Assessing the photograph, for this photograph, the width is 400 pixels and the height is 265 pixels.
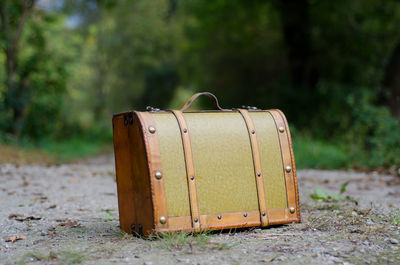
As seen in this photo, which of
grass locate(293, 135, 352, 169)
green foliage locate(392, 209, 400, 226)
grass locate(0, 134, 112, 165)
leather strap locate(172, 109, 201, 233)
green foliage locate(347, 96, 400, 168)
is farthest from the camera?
grass locate(0, 134, 112, 165)

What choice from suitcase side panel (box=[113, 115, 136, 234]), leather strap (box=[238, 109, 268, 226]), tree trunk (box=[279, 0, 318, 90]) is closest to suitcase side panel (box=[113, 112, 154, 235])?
suitcase side panel (box=[113, 115, 136, 234])

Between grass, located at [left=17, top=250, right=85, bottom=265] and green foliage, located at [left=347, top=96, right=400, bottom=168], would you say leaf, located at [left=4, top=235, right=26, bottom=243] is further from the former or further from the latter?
green foliage, located at [left=347, top=96, right=400, bottom=168]

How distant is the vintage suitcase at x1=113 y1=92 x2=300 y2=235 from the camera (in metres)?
2.91

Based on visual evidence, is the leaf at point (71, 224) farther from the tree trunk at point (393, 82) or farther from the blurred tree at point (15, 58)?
the blurred tree at point (15, 58)

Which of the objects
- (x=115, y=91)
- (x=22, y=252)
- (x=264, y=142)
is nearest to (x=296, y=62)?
(x=264, y=142)

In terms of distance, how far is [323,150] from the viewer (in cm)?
931

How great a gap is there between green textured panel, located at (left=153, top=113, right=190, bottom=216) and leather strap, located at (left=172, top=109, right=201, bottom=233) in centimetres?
2

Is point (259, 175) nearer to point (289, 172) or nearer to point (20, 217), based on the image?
point (289, 172)

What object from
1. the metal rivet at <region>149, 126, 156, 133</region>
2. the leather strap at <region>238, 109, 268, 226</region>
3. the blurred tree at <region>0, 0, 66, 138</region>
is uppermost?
the blurred tree at <region>0, 0, 66, 138</region>

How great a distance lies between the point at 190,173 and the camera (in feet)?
9.89

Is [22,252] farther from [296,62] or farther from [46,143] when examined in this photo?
[296,62]

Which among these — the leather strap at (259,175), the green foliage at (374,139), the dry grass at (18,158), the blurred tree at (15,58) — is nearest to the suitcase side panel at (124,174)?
the leather strap at (259,175)

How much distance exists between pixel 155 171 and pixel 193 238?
1.46 feet

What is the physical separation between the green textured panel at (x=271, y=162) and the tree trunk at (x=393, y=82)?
746 cm
